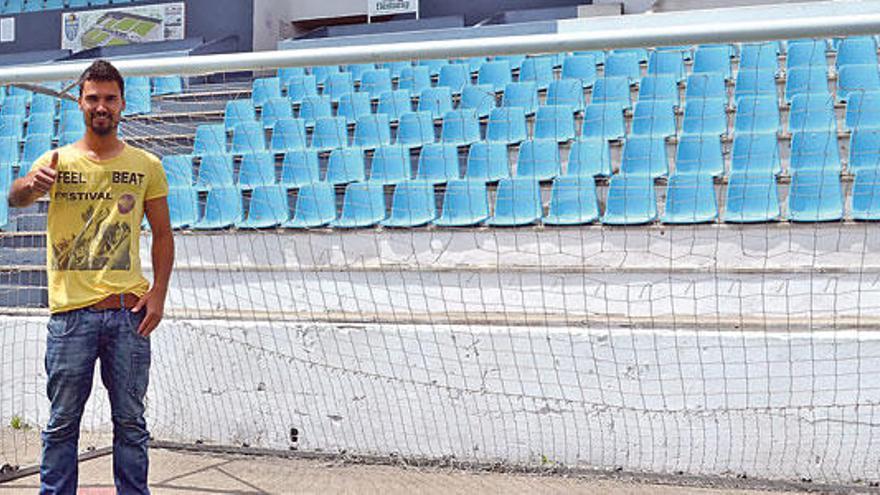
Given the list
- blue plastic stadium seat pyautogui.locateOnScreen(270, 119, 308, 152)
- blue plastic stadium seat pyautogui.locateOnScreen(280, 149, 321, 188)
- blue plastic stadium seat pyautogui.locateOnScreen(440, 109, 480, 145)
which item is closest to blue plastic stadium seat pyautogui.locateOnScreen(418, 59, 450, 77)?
→ blue plastic stadium seat pyautogui.locateOnScreen(440, 109, 480, 145)

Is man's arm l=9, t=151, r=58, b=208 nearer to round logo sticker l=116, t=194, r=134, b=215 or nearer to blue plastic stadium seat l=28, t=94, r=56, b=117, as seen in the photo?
round logo sticker l=116, t=194, r=134, b=215

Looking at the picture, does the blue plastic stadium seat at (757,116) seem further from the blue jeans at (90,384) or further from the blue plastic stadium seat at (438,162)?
the blue jeans at (90,384)

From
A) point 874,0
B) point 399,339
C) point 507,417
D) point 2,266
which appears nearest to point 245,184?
point 2,266

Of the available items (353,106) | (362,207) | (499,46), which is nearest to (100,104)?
(499,46)

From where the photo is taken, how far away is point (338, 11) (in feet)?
48.0

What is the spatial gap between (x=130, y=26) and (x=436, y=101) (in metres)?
8.73

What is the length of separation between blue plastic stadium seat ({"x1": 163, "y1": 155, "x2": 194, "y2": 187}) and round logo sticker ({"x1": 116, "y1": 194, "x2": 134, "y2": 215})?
12.3 feet

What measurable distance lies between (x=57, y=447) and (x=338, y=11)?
12315mm

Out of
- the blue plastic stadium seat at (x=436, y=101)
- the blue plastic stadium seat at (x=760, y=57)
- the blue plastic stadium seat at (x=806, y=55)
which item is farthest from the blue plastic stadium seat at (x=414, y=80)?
the blue plastic stadium seat at (x=806, y=55)

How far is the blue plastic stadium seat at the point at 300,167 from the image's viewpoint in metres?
6.88

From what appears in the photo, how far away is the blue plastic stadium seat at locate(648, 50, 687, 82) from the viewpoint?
778cm

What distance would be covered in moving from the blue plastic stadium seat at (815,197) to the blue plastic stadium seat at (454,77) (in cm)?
360

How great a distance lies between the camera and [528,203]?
6.02m

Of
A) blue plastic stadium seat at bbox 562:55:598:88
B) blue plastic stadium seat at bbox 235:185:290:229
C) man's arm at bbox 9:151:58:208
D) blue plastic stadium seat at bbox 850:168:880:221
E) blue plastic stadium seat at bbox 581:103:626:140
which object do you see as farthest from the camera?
blue plastic stadium seat at bbox 562:55:598:88
